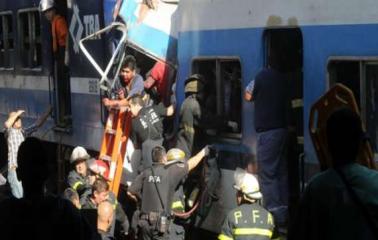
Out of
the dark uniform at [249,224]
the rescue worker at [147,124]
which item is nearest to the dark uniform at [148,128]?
the rescue worker at [147,124]

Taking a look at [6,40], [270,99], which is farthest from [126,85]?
[6,40]

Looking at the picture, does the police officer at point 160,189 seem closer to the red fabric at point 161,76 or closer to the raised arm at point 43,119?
the red fabric at point 161,76

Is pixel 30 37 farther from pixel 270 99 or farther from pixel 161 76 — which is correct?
pixel 270 99

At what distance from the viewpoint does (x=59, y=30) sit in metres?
10.8

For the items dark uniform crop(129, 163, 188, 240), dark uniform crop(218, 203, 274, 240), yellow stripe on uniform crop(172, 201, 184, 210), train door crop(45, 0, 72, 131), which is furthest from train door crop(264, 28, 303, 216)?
train door crop(45, 0, 72, 131)

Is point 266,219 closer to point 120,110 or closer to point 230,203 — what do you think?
point 230,203

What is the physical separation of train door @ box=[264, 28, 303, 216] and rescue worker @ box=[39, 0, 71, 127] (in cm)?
425

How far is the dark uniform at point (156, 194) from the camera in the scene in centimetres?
817

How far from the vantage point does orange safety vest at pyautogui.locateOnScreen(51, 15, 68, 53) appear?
10773mm

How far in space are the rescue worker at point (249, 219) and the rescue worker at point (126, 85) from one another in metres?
2.80

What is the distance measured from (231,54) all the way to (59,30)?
3979 mm

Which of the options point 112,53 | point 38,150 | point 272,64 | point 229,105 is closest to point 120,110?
point 112,53

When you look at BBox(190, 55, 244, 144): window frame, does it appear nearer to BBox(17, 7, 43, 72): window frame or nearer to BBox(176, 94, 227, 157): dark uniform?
BBox(176, 94, 227, 157): dark uniform

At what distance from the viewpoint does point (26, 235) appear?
3789mm
